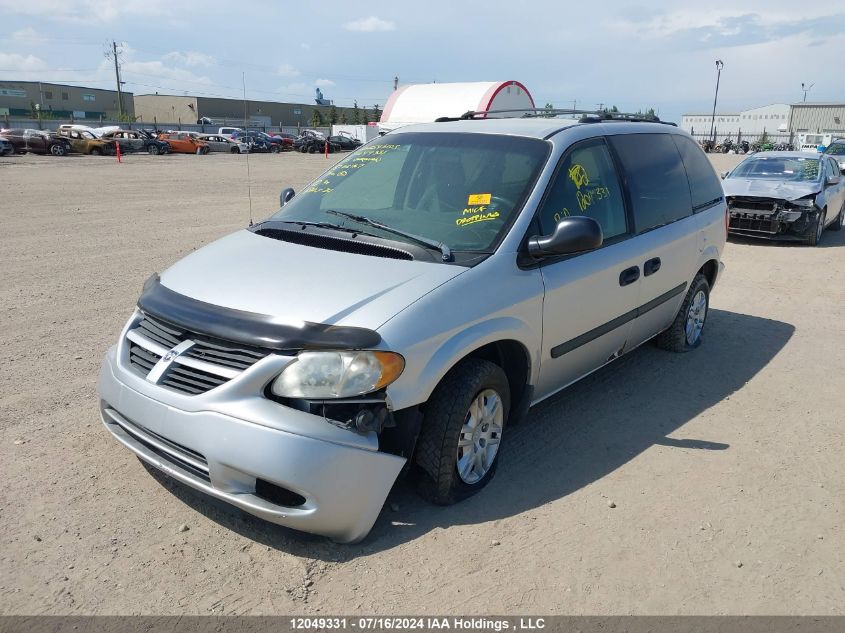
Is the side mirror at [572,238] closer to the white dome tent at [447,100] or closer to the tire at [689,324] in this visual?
the tire at [689,324]

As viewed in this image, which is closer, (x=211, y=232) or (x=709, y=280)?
(x=709, y=280)

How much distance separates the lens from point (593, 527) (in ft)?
11.0

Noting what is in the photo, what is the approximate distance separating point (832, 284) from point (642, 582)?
7415 millimetres

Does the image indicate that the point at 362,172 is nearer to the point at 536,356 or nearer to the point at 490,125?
the point at 490,125

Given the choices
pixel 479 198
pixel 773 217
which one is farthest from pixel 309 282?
pixel 773 217

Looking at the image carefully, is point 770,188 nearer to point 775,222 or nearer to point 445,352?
point 775,222

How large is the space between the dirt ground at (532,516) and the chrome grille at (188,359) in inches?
28.2

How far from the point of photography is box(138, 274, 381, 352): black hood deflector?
2814 millimetres

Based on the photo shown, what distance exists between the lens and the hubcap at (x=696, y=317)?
5.82 metres

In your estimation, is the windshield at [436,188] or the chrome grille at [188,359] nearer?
the chrome grille at [188,359]

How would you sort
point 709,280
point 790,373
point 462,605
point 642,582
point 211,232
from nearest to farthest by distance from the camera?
point 462,605 < point 642,582 < point 790,373 < point 709,280 < point 211,232

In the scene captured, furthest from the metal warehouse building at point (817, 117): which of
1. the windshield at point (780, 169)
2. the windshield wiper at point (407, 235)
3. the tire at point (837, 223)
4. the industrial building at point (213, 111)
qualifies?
the windshield wiper at point (407, 235)

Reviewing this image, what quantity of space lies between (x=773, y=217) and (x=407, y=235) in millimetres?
9771

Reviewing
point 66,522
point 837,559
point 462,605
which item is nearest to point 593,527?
point 462,605
